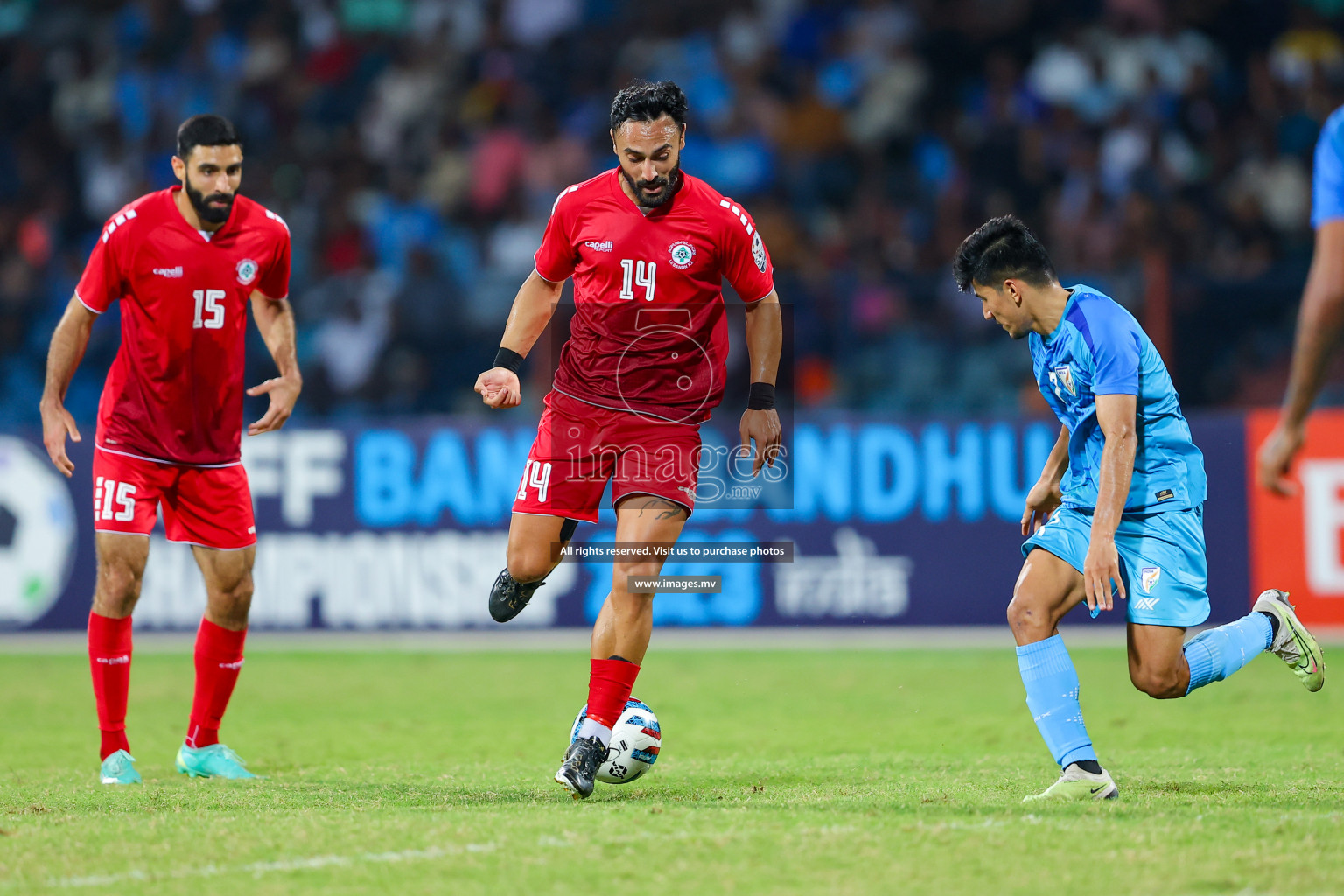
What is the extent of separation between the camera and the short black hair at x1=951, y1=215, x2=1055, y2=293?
5418 mm

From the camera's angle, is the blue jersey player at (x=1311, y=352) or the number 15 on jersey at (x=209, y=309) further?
the number 15 on jersey at (x=209, y=309)

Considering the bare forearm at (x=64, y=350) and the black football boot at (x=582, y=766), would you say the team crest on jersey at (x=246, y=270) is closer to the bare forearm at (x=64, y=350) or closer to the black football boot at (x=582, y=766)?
the bare forearm at (x=64, y=350)

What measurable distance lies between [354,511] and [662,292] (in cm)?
629

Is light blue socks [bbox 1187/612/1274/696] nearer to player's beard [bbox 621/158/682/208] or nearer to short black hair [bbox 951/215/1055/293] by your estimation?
short black hair [bbox 951/215/1055/293]

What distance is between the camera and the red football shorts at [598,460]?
19.4ft

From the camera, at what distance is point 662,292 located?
5969 mm

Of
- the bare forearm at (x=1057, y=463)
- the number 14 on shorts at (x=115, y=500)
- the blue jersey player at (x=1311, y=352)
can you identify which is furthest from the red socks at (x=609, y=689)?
the blue jersey player at (x=1311, y=352)

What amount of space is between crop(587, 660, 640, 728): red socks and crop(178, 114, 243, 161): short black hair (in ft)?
9.30

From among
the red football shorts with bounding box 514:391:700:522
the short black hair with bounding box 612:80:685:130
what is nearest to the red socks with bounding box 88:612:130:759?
the red football shorts with bounding box 514:391:700:522

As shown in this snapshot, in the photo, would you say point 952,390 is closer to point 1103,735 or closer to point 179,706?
point 1103,735

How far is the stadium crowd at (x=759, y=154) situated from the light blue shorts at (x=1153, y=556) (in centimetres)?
629

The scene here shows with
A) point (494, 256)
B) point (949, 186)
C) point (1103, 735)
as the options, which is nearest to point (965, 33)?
point (949, 186)

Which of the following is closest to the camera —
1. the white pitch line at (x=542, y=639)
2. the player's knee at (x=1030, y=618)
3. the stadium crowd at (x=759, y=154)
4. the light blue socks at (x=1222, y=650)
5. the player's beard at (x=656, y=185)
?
the player's knee at (x=1030, y=618)

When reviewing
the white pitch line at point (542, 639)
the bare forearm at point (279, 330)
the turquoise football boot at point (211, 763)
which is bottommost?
the white pitch line at point (542, 639)
